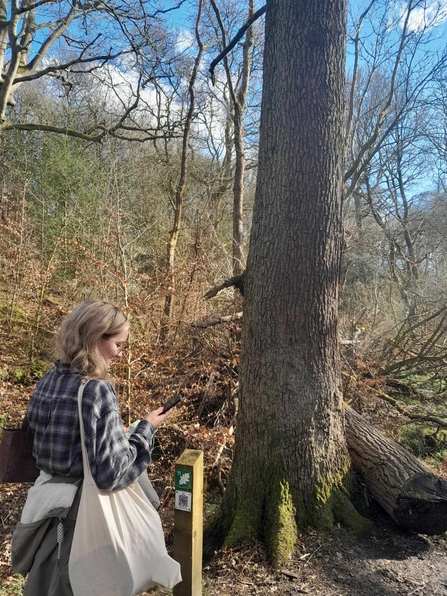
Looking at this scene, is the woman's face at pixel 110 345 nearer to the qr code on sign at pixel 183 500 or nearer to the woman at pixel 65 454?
the woman at pixel 65 454

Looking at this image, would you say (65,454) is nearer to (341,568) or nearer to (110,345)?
(110,345)

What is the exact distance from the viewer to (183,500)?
7.27ft

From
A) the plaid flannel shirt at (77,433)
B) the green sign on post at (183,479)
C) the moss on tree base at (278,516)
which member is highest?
the plaid flannel shirt at (77,433)

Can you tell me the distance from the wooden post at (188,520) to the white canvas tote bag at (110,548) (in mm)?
490

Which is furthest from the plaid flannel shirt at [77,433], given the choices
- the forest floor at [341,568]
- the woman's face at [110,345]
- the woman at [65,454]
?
the forest floor at [341,568]

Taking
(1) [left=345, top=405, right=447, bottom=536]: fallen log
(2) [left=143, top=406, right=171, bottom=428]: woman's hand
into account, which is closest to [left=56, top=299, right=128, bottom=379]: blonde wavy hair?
A: (2) [left=143, top=406, right=171, bottom=428]: woman's hand

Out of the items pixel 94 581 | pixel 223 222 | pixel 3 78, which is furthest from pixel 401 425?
pixel 3 78

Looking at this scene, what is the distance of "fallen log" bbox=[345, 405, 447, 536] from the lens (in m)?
2.97

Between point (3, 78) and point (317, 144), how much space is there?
803 cm

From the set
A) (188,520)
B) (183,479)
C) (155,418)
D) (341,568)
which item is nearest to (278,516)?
(341,568)

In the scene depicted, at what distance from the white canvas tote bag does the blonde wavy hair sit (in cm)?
11

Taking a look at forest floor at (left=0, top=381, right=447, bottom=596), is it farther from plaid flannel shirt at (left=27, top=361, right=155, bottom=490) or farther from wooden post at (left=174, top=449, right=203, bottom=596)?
plaid flannel shirt at (left=27, top=361, right=155, bottom=490)

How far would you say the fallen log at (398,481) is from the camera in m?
2.97

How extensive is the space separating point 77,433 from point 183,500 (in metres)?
0.87
